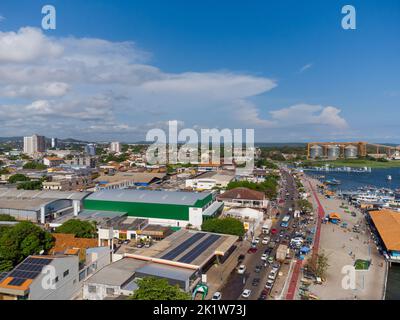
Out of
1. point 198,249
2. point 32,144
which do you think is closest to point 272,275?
point 198,249

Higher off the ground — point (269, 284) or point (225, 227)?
point (225, 227)

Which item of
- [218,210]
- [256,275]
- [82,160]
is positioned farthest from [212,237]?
[82,160]

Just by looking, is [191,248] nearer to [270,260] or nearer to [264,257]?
[264,257]

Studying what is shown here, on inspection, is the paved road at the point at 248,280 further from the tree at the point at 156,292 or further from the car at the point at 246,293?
the tree at the point at 156,292
